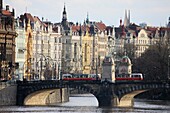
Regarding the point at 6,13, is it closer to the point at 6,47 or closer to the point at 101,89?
the point at 6,47

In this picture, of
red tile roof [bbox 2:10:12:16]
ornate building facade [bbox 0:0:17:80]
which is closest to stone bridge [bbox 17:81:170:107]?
ornate building facade [bbox 0:0:17:80]

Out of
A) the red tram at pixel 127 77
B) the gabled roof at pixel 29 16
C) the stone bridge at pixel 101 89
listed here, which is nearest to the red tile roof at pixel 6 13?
the red tram at pixel 127 77

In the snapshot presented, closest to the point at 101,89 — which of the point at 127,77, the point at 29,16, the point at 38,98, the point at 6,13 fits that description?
the point at 127,77

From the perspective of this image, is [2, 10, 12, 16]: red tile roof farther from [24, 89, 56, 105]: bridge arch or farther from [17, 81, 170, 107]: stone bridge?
[17, 81, 170, 107]: stone bridge

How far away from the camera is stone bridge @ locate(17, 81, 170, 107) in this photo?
421ft

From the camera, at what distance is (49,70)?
18175 centimetres

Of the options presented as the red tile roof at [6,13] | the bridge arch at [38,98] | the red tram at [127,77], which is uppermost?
the red tile roof at [6,13]

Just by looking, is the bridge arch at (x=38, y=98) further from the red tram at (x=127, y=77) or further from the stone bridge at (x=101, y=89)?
the red tram at (x=127, y=77)

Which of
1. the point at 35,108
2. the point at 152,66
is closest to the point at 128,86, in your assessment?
the point at 35,108

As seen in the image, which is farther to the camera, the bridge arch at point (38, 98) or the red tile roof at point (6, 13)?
the red tile roof at point (6, 13)

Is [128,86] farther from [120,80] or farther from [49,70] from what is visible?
[49,70]

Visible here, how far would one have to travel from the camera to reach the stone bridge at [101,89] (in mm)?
128375

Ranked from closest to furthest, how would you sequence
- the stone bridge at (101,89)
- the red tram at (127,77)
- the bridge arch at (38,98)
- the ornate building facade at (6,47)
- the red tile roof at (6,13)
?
1. the stone bridge at (101,89)
2. the bridge arch at (38,98)
3. the red tram at (127,77)
4. the ornate building facade at (6,47)
5. the red tile roof at (6,13)

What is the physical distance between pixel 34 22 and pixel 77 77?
47.9m
